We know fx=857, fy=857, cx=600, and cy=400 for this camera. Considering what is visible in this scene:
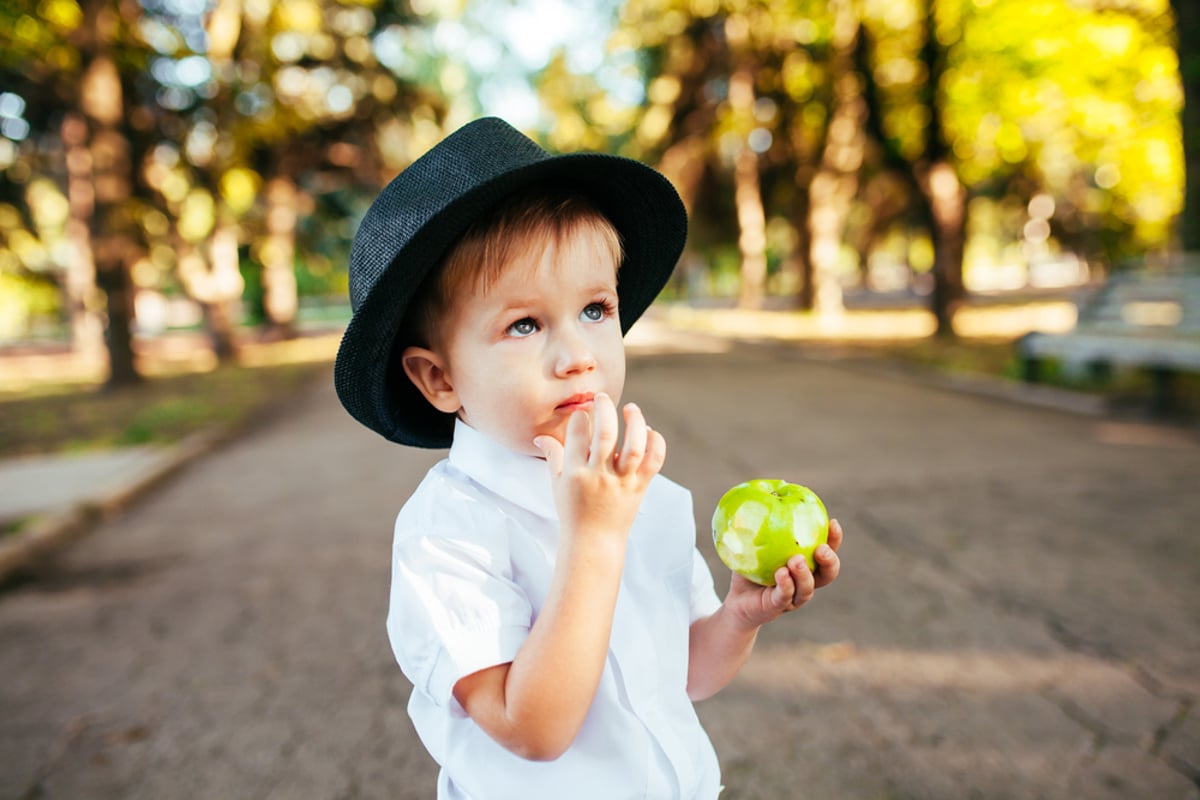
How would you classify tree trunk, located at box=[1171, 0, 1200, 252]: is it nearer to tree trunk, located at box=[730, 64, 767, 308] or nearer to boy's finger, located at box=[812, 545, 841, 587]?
boy's finger, located at box=[812, 545, 841, 587]

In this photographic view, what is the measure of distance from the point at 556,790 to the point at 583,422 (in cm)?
54

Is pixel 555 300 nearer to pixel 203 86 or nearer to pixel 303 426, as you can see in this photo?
pixel 303 426

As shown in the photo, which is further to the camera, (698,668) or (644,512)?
(698,668)

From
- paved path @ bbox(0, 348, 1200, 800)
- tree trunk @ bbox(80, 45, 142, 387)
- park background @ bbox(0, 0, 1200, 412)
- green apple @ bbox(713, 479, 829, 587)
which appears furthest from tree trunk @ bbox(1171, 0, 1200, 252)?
tree trunk @ bbox(80, 45, 142, 387)

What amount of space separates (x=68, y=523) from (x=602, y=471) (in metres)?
5.96

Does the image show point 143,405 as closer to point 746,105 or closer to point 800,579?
point 800,579

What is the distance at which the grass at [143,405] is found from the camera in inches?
364

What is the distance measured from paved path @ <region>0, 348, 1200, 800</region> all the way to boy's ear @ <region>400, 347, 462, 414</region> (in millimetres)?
1783

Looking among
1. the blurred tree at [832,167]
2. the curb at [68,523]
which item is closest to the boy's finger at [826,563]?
the curb at [68,523]

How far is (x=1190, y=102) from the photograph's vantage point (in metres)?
8.79

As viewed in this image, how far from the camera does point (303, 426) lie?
33.1 feet

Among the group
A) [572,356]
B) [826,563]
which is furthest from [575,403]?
[826,563]

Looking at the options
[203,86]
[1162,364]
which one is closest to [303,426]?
[1162,364]

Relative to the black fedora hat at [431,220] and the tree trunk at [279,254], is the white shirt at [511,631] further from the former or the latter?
the tree trunk at [279,254]
